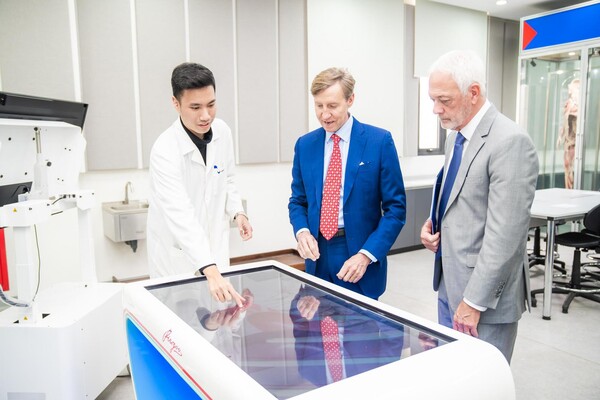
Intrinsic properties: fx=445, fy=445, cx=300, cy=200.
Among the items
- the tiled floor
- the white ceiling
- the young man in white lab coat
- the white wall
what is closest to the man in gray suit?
the young man in white lab coat

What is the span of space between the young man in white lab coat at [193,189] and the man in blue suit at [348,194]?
0.37 metres

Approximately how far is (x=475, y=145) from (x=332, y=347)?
0.79m

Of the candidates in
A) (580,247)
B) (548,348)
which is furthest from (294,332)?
(580,247)

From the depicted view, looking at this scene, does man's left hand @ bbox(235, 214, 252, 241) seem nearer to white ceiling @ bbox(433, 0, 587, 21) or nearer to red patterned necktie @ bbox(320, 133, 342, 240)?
red patterned necktie @ bbox(320, 133, 342, 240)

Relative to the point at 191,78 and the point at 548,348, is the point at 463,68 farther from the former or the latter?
the point at 548,348

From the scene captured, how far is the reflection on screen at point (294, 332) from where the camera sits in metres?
1.06

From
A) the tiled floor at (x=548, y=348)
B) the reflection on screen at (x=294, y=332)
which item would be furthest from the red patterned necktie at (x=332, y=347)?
the tiled floor at (x=548, y=348)

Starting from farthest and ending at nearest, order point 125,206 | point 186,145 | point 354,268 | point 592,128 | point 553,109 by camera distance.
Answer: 1. point 553,109
2. point 592,128
3. point 125,206
4. point 186,145
5. point 354,268

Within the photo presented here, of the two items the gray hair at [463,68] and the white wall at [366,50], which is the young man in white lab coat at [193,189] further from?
the white wall at [366,50]

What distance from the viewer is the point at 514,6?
6043 mm

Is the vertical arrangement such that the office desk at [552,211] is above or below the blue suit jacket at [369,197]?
below

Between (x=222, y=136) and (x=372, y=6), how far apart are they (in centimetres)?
373

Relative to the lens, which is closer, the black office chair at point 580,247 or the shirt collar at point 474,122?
the shirt collar at point 474,122

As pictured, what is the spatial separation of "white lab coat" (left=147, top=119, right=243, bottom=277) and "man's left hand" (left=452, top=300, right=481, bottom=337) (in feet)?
3.02
